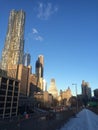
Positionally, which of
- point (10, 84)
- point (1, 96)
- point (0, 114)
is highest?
point (10, 84)

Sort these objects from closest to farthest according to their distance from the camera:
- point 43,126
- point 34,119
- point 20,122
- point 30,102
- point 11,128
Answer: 1. point 11,128
2. point 20,122
3. point 34,119
4. point 43,126
5. point 30,102

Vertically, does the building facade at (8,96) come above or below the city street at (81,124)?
above

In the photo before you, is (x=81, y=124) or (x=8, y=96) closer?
(x=81, y=124)

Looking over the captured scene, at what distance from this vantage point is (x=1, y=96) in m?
108

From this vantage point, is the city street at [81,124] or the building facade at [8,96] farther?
the building facade at [8,96]

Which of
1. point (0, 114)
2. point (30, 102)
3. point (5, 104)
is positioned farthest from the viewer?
point (30, 102)

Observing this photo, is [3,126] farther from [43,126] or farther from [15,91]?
[15,91]

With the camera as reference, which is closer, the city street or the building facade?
the city street

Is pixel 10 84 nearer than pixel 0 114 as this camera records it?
→ No

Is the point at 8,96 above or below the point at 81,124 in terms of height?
above

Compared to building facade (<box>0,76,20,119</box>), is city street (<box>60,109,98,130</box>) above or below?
below

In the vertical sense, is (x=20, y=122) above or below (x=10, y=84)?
below

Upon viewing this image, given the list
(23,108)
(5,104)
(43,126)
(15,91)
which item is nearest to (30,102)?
(23,108)

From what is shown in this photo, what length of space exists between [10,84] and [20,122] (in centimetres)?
11322
